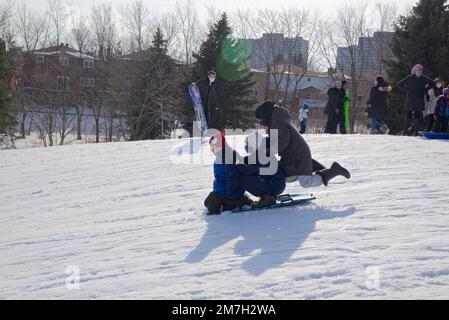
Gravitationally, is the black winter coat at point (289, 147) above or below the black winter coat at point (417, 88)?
below

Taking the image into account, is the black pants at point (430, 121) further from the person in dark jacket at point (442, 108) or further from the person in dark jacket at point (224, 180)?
the person in dark jacket at point (224, 180)

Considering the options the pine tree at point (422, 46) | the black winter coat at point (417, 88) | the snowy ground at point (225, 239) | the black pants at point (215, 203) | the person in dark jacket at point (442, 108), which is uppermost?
the pine tree at point (422, 46)

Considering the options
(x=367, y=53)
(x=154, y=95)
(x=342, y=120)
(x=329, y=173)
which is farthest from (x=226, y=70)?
(x=329, y=173)

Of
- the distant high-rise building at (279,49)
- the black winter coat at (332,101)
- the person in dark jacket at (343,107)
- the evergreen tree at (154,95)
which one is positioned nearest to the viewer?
the black winter coat at (332,101)

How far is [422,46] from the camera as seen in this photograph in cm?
2386

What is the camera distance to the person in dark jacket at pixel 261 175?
20.0 feet

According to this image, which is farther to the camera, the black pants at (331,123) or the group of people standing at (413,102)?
the black pants at (331,123)

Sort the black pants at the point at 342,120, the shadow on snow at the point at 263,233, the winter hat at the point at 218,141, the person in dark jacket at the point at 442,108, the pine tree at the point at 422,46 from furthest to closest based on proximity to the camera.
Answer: the pine tree at the point at 422,46 < the black pants at the point at 342,120 < the person in dark jacket at the point at 442,108 < the winter hat at the point at 218,141 < the shadow on snow at the point at 263,233

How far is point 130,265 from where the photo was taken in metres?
4.63

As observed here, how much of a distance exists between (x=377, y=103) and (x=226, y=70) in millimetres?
19947

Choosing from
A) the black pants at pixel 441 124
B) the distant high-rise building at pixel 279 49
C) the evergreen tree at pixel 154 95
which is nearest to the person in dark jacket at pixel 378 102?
the black pants at pixel 441 124

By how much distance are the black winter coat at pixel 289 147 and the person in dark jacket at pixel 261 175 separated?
14 centimetres

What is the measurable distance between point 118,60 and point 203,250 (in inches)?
→ 1517

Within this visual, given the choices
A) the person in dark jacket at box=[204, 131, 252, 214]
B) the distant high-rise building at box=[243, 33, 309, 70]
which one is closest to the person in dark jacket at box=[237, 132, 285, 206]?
the person in dark jacket at box=[204, 131, 252, 214]
